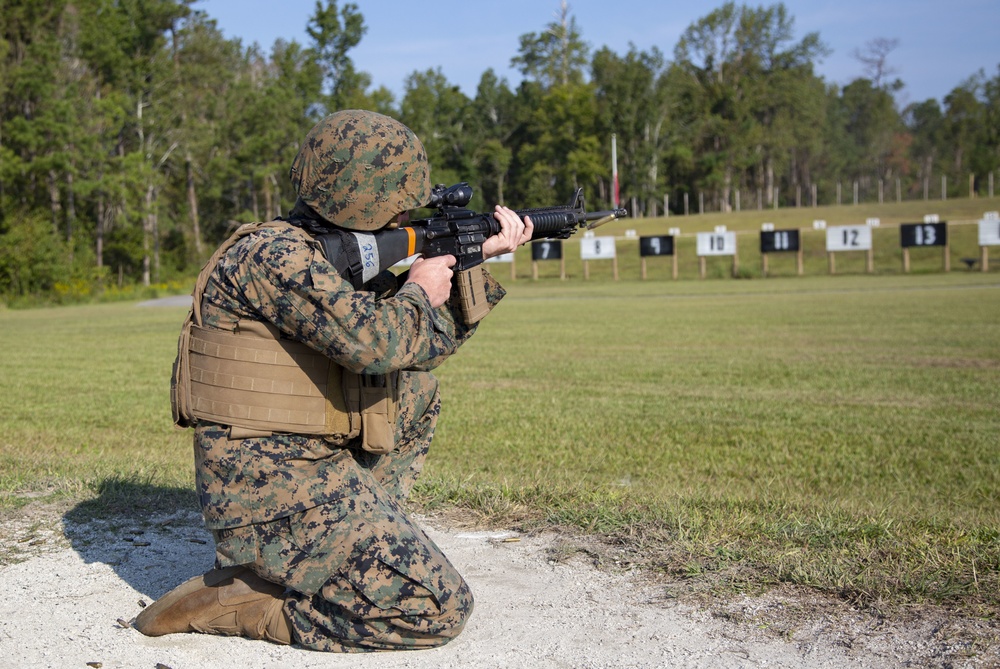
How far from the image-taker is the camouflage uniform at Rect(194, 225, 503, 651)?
11.3 ft

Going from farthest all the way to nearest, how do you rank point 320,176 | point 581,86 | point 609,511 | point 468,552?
point 581,86, point 609,511, point 468,552, point 320,176

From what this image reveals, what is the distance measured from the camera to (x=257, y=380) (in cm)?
351

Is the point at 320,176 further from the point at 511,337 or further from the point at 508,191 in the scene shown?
the point at 508,191

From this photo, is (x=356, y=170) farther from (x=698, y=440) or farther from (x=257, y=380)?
(x=698, y=440)

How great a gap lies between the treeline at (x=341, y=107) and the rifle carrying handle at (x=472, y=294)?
3651cm

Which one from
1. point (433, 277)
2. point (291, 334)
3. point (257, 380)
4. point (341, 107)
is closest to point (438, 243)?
point (433, 277)

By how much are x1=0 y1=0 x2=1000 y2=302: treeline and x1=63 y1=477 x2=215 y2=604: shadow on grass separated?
34601mm

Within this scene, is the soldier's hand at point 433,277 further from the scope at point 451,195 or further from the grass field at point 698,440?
the grass field at point 698,440

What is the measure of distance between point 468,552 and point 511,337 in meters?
13.5

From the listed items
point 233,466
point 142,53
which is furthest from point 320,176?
point 142,53

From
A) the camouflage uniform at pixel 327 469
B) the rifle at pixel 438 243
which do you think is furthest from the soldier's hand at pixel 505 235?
the camouflage uniform at pixel 327 469

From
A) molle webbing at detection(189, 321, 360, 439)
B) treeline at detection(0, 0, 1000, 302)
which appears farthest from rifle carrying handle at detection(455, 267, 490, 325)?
treeline at detection(0, 0, 1000, 302)

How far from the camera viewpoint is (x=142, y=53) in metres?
49.5

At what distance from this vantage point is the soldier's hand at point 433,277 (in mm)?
3865
